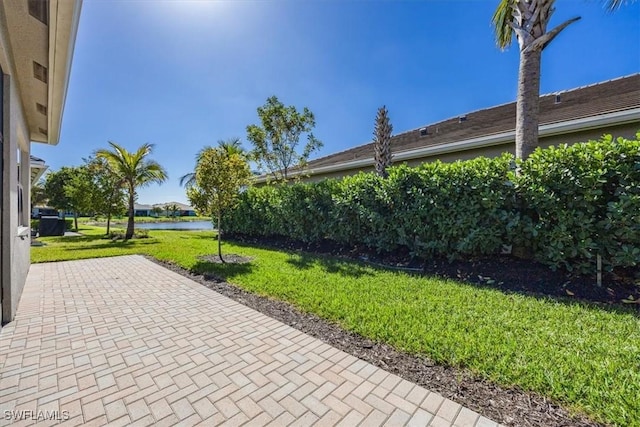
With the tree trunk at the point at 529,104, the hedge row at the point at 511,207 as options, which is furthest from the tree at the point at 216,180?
the tree trunk at the point at 529,104

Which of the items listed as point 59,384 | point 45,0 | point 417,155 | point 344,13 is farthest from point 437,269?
point 344,13

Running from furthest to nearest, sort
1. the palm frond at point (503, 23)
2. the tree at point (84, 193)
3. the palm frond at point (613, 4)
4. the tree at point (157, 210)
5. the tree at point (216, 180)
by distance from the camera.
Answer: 1. the tree at point (157, 210)
2. the tree at point (84, 193)
3. the tree at point (216, 180)
4. the palm frond at point (503, 23)
5. the palm frond at point (613, 4)

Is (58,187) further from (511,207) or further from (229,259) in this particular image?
(511,207)

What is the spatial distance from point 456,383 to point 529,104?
6.84 metres

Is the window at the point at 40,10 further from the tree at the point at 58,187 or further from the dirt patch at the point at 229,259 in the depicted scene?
the tree at the point at 58,187

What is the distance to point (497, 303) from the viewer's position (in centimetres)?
445

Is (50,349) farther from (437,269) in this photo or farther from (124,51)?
(124,51)

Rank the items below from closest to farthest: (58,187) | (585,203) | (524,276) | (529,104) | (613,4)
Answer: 1. (585,203)
2. (524,276)
3. (613,4)
4. (529,104)
5. (58,187)

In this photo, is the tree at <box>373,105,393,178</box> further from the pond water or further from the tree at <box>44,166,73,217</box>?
the tree at <box>44,166,73,217</box>

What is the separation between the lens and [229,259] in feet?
28.6

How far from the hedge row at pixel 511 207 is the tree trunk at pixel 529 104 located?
2.69 ft

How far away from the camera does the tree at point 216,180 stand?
8.19 metres

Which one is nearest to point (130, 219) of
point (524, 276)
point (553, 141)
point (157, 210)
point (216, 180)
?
point (216, 180)

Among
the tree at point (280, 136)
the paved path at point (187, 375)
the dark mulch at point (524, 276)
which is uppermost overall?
the tree at point (280, 136)
